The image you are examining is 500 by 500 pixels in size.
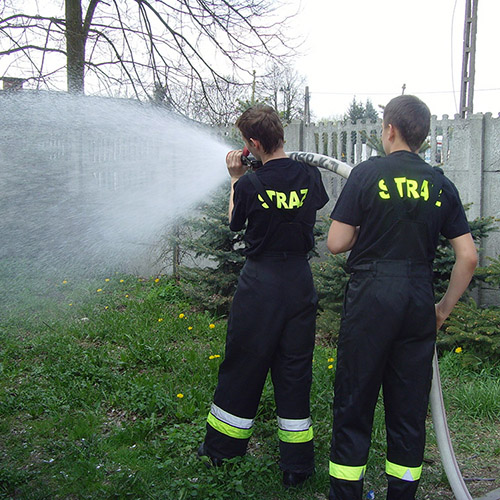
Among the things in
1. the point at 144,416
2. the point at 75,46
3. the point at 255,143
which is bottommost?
the point at 144,416

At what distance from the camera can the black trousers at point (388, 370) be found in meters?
2.64

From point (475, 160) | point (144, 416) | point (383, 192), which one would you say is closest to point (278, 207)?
point (383, 192)

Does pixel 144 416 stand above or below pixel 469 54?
below

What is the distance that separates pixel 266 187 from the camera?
9.89 ft

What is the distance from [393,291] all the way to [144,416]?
224 centimetres

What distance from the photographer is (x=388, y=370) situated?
275 cm

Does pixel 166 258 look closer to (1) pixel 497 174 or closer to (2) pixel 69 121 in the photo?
(2) pixel 69 121

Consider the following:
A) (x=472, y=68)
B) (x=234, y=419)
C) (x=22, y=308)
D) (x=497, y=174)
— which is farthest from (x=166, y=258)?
(x=472, y=68)

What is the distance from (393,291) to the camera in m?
2.63

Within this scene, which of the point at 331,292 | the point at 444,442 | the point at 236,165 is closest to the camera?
the point at 444,442

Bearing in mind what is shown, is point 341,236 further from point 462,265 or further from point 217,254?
point 217,254

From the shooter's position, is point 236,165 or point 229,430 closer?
point 229,430

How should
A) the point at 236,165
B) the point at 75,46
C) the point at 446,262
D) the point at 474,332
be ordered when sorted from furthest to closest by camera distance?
the point at 75,46 → the point at 446,262 → the point at 474,332 → the point at 236,165

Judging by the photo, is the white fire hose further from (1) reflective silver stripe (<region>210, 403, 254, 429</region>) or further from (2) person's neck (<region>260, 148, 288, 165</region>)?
(2) person's neck (<region>260, 148, 288, 165</region>)
